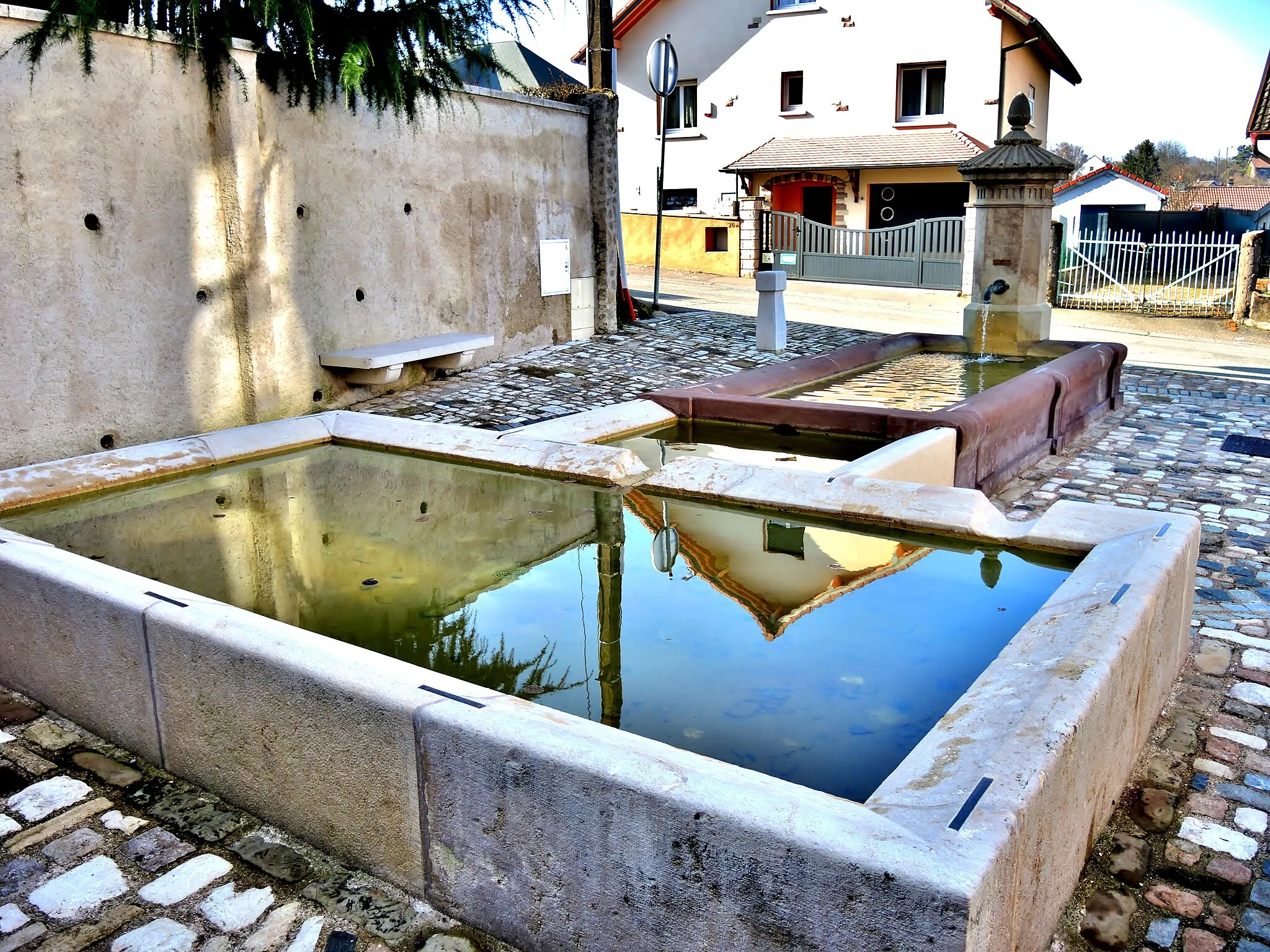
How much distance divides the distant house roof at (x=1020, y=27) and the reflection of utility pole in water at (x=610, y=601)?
21730 mm

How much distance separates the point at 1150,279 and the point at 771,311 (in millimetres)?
10447

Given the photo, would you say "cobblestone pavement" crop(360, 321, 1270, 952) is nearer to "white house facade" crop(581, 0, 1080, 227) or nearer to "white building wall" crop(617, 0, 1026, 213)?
"white house facade" crop(581, 0, 1080, 227)

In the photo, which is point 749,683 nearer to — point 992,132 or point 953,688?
point 953,688

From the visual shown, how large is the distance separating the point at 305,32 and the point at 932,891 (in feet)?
26.3

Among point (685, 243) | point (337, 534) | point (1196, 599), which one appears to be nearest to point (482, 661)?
point (337, 534)

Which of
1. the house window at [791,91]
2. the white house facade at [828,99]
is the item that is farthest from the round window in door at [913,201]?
the house window at [791,91]

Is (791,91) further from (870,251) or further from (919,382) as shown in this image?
(919,382)

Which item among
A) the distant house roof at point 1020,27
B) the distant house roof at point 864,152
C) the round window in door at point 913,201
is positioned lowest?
the round window in door at point 913,201

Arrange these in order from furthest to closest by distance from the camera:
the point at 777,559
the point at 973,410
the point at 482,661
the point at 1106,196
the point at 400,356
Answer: the point at 1106,196
the point at 400,356
the point at 973,410
the point at 777,559
the point at 482,661

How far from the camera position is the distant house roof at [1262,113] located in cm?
1684

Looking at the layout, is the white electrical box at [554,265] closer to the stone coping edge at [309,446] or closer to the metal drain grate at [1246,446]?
the stone coping edge at [309,446]

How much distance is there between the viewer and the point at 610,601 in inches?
172

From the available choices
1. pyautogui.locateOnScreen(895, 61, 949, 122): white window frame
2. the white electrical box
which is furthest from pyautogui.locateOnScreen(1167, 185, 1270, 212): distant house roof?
the white electrical box

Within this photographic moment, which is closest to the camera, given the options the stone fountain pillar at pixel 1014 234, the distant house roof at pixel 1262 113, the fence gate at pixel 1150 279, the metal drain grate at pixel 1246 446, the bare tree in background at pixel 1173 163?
the metal drain grate at pixel 1246 446
